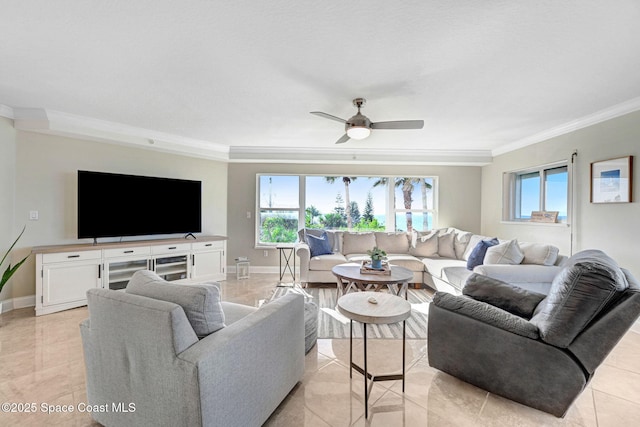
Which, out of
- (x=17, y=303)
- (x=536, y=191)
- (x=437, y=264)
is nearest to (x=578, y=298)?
(x=437, y=264)

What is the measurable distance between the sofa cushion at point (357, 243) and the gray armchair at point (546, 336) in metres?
2.79

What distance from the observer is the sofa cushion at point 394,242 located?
4809 mm

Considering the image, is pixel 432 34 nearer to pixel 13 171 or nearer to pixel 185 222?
pixel 185 222

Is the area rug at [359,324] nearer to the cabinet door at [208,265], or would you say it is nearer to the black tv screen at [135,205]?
the cabinet door at [208,265]

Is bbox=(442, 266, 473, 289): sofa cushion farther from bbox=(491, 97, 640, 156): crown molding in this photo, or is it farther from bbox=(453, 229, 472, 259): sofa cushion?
bbox=(491, 97, 640, 156): crown molding

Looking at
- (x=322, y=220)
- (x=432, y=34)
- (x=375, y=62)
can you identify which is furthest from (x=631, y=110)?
(x=322, y=220)

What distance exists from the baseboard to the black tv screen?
0.92 m

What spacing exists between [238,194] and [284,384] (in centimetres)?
407

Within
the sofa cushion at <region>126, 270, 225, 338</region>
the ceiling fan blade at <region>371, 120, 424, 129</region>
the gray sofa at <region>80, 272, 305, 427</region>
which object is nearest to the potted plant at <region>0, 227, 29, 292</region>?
the gray sofa at <region>80, 272, 305, 427</region>

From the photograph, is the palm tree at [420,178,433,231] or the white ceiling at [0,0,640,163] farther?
the palm tree at [420,178,433,231]

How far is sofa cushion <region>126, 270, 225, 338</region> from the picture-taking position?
4.28 feet

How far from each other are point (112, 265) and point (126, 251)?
0.24 meters

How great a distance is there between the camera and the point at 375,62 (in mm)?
2127

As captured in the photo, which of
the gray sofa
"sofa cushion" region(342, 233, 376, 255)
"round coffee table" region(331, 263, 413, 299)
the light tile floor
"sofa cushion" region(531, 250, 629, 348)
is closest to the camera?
the gray sofa
